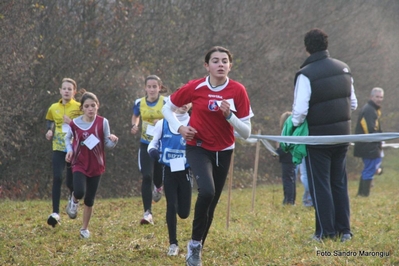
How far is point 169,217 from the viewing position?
7324 mm

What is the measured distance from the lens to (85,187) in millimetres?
8445

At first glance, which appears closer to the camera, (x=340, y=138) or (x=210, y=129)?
(x=210, y=129)

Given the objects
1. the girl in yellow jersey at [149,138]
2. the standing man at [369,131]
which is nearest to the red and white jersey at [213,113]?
the girl in yellow jersey at [149,138]

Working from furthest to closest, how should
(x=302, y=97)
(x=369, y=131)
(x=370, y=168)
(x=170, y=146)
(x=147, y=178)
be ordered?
(x=370, y=168), (x=369, y=131), (x=147, y=178), (x=170, y=146), (x=302, y=97)

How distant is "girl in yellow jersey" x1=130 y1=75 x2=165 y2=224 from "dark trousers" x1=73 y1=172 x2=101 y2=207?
881 millimetres

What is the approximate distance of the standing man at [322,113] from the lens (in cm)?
755

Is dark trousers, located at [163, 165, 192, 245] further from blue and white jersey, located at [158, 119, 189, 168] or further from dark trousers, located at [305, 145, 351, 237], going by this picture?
dark trousers, located at [305, 145, 351, 237]

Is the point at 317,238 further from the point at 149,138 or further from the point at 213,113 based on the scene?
the point at 149,138

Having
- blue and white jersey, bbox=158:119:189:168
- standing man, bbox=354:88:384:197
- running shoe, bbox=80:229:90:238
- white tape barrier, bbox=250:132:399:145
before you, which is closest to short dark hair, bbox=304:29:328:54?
white tape barrier, bbox=250:132:399:145

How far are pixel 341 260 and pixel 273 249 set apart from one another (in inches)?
40.0

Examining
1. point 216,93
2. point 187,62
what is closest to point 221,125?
point 216,93

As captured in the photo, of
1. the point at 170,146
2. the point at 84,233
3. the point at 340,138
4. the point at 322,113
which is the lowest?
the point at 84,233

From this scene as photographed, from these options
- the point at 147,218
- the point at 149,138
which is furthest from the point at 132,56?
the point at 147,218

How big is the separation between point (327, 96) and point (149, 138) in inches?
122
